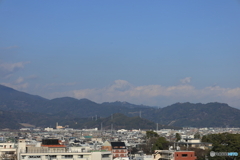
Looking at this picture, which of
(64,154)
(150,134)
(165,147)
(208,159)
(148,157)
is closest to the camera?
(64,154)

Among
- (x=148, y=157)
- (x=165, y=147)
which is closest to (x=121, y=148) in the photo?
(x=165, y=147)

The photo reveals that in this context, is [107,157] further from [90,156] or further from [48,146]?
[48,146]

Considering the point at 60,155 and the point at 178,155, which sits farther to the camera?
the point at 178,155

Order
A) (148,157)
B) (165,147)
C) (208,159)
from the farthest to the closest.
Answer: (165,147)
(148,157)
(208,159)

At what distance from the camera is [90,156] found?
50.4 meters

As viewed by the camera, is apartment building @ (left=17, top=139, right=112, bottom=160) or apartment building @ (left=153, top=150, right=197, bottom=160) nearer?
apartment building @ (left=17, top=139, right=112, bottom=160)

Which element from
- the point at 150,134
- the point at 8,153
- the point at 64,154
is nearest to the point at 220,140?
the point at 64,154

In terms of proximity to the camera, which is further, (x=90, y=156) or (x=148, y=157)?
(x=148, y=157)

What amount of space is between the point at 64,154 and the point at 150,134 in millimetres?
62268

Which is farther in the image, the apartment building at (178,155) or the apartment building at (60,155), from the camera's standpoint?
the apartment building at (178,155)

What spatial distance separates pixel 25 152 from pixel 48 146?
485cm

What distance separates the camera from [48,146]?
183ft

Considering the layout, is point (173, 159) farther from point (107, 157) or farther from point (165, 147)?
point (165, 147)

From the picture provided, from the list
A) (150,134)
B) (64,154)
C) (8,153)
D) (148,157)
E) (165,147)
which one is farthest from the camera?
(150,134)
